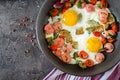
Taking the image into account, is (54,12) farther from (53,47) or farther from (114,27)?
(114,27)

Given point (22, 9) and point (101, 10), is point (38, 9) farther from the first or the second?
point (101, 10)

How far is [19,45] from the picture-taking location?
1.90m

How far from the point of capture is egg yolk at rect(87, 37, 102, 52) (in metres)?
1.77

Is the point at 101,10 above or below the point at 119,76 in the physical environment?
above

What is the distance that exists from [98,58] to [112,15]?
25cm

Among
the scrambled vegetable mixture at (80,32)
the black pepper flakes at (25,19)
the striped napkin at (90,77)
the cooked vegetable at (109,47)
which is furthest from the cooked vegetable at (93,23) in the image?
the black pepper flakes at (25,19)

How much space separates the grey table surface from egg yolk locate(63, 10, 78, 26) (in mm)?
194

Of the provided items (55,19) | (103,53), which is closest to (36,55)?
(55,19)

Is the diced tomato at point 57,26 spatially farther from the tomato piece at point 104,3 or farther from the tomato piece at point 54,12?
the tomato piece at point 104,3

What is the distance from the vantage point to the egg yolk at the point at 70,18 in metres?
1.78

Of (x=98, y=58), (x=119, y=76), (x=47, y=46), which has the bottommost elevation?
(x=119, y=76)

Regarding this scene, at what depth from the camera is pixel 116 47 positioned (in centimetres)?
183

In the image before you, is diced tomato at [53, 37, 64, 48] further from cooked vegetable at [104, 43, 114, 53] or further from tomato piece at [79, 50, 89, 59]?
cooked vegetable at [104, 43, 114, 53]

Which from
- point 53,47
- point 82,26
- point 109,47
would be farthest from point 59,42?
point 109,47
